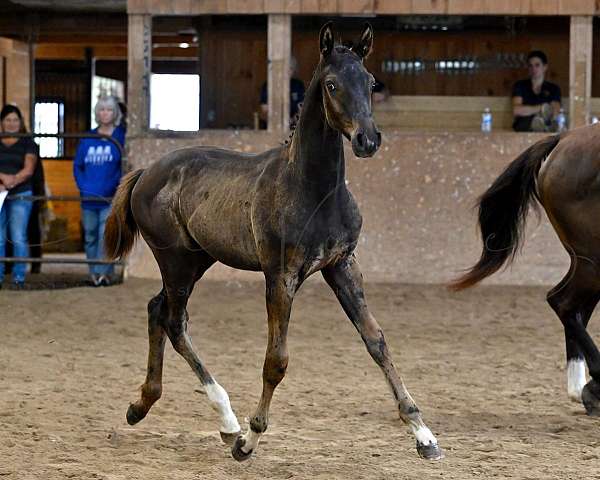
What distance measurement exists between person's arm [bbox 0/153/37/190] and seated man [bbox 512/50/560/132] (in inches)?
191

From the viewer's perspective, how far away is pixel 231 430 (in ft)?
15.7

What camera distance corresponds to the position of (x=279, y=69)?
33.9 ft

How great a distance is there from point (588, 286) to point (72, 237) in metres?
10.9

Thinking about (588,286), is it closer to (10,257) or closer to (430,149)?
(430,149)

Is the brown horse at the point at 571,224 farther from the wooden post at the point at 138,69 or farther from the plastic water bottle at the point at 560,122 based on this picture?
the wooden post at the point at 138,69

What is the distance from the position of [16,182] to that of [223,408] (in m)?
6.16

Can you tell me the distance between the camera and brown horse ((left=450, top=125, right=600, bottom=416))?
5.70 m

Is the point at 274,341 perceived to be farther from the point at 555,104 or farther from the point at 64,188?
the point at 64,188

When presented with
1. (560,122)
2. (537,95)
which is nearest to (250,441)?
(560,122)

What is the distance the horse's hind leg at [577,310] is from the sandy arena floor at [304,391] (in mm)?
169

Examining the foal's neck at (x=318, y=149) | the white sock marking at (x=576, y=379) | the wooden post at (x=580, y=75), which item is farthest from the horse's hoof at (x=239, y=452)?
the wooden post at (x=580, y=75)

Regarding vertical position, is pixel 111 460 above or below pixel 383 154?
below

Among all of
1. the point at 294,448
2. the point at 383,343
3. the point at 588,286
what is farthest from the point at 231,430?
the point at 588,286

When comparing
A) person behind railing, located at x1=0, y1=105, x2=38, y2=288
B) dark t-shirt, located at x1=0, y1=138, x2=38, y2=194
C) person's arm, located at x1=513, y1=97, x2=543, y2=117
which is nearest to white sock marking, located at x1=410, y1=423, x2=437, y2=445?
person behind railing, located at x1=0, y1=105, x2=38, y2=288
